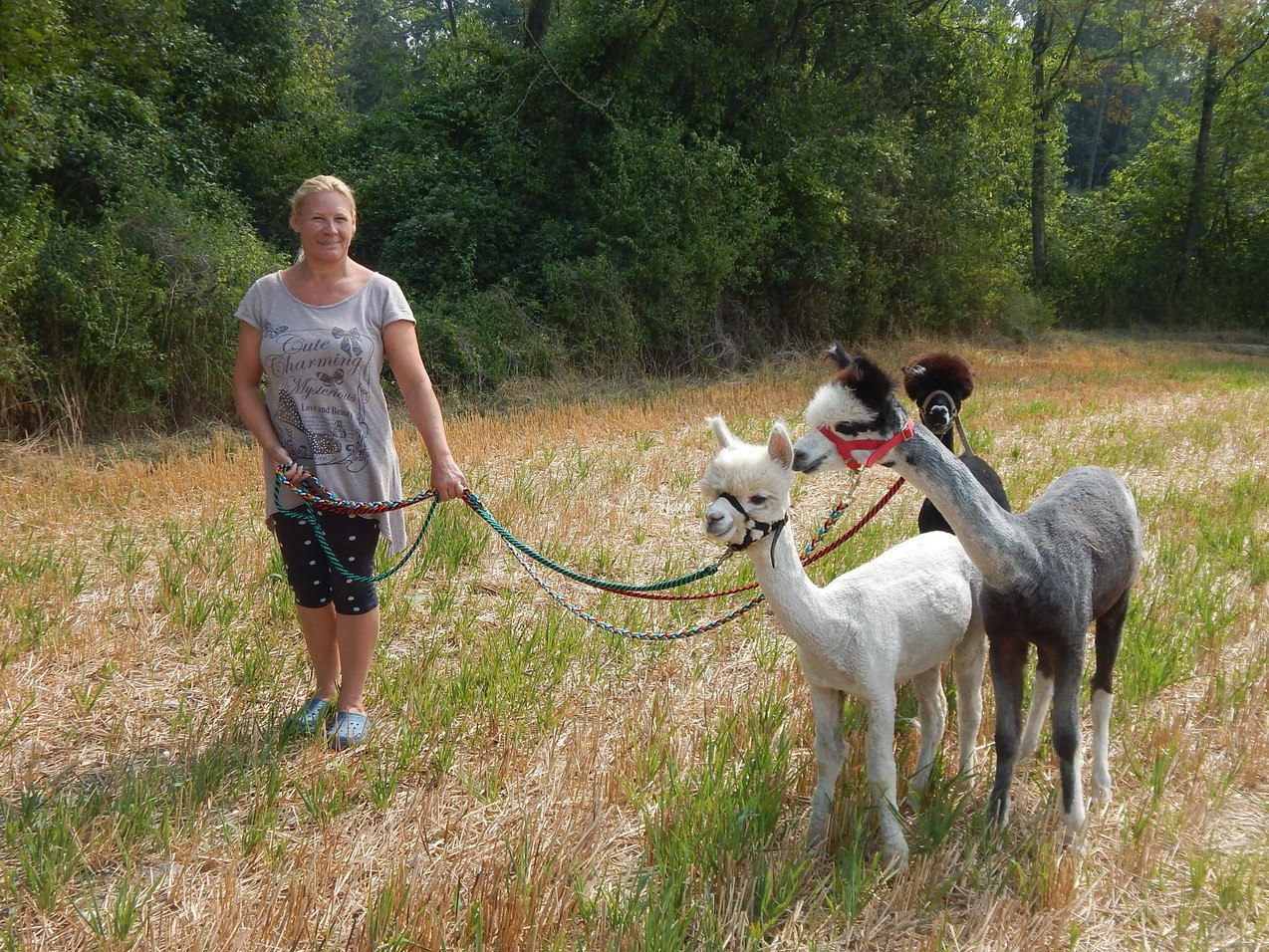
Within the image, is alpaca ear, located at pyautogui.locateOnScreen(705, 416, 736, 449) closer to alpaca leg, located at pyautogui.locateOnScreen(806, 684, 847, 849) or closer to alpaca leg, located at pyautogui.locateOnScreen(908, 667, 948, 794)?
alpaca leg, located at pyautogui.locateOnScreen(806, 684, 847, 849)

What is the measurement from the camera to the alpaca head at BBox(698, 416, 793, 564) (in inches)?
101

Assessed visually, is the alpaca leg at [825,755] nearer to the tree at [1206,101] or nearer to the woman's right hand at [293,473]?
the woman's right hand at [293,473]

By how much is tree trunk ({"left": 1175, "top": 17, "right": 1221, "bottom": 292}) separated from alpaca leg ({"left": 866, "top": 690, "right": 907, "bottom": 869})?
109 ft

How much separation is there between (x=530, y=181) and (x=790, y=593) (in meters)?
15.0

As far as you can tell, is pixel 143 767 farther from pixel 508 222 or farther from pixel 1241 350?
pixel 1241 350

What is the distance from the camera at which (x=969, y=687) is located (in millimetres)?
3521

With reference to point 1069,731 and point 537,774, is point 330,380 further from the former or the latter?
point 1069,731

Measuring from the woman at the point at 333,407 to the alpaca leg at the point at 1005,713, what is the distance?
205cm

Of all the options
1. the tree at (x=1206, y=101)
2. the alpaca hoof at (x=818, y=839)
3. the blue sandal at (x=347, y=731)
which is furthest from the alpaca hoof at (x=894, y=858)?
the tree at (x=1206, y=101)

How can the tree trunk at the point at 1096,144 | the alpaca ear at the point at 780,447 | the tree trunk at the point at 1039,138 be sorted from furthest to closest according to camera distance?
the tree trunk at the point at 1096,144 → the tree trunk at the point at 1039,138 → the alpaca ear at the point at 780,447

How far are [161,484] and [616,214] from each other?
10.0 meters

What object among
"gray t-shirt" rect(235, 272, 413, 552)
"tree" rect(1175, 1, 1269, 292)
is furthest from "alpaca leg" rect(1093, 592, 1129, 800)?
"tree" rect(1175, 1, 1269, 292)

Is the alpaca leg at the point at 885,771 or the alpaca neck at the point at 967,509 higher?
the alpaca neck at the point at 967,509

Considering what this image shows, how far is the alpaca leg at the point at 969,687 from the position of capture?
348cm
